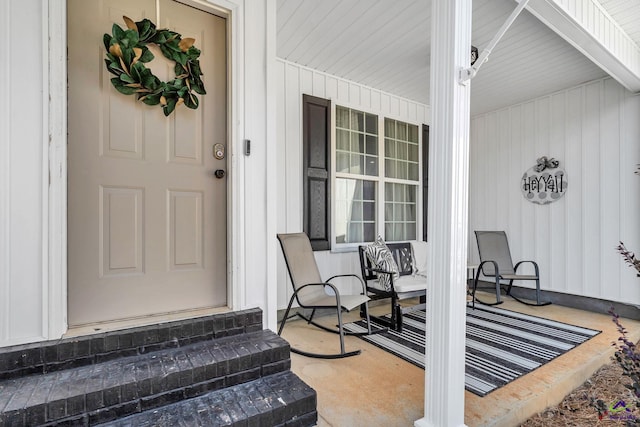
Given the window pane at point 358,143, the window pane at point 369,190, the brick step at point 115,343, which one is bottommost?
the brick step at point 115,343

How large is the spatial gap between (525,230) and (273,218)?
13.1ft

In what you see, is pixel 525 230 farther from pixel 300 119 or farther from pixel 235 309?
pixel 235 309

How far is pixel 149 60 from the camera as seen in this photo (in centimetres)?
201

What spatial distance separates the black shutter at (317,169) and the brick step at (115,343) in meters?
1.72

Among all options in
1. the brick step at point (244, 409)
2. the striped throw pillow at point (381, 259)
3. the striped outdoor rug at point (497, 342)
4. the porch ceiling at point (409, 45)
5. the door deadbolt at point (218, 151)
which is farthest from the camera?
the striped throw pillow at point (381, 259)

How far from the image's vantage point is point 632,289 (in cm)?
376

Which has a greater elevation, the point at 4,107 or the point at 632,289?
the point at 4,107

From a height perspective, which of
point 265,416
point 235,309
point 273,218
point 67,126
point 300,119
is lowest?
point 265,416

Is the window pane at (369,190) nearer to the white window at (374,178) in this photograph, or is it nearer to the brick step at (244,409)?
the white window at (374,178)

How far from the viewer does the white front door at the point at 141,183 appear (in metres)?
1.87

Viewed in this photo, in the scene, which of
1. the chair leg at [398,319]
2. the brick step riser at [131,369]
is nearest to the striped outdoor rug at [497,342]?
the chair leg at [398,319]

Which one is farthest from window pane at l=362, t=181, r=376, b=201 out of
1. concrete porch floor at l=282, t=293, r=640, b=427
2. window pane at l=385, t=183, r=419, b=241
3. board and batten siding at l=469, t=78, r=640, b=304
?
board and batten siding at l=469, t=78, r=640, b=304

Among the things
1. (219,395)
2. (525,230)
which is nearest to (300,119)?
(219,395)

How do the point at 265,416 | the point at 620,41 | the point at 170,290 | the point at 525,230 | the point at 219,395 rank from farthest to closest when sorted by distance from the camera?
the point at 525,230 < the point at 620,41 < the point at 170,290 < the point at 219,395 < the point at 265,416
